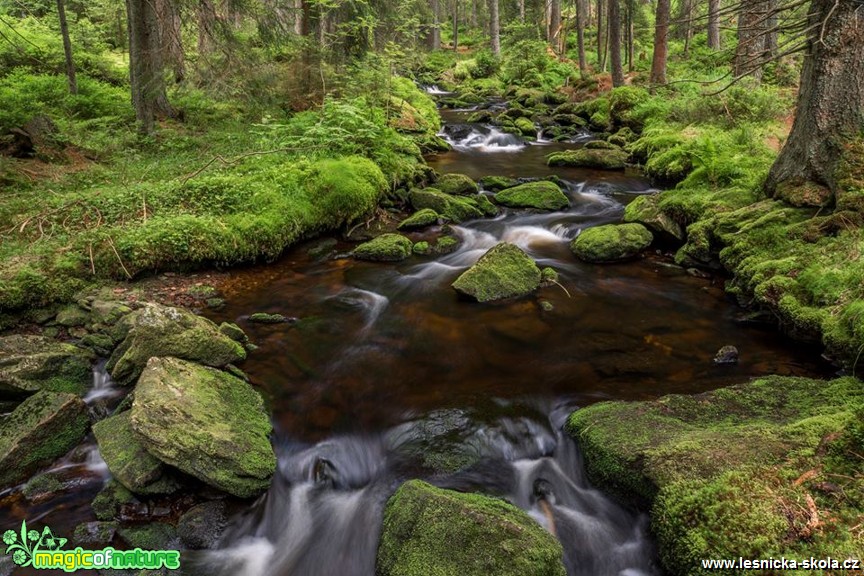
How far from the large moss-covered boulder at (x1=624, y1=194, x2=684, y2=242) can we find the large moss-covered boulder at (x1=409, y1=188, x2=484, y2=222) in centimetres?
318

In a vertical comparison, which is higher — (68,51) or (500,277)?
(68,51)

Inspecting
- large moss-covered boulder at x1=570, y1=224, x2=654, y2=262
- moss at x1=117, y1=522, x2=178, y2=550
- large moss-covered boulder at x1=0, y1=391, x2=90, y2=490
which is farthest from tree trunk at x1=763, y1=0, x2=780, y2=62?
large moss-covered boulder at x1=0, y1=391, x2=90, y2=490

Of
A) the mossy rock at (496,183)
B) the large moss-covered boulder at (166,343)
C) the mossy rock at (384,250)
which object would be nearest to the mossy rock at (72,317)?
the large moss-covered boulder at (166,343)

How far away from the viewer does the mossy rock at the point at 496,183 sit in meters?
12.5

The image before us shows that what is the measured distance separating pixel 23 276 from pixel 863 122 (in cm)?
1140

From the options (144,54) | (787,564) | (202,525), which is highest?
(144,54)

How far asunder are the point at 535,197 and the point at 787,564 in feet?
30.9

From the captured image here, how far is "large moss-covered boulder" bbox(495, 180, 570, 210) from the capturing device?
11.3 meters

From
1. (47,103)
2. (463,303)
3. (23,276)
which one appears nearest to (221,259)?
(23,276)

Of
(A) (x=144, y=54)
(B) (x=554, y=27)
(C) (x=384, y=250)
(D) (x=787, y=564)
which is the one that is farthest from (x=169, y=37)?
(B) (x=554, y=27)

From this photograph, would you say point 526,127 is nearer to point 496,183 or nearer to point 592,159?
point 592,159

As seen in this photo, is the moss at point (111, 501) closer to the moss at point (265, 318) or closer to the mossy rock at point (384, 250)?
the moss at point (265, 318)

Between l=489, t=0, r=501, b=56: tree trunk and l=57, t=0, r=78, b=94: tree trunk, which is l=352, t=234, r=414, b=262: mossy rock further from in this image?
l=489, t=0, r=501, b=56: tree trunk

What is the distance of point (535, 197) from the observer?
11430 mm
